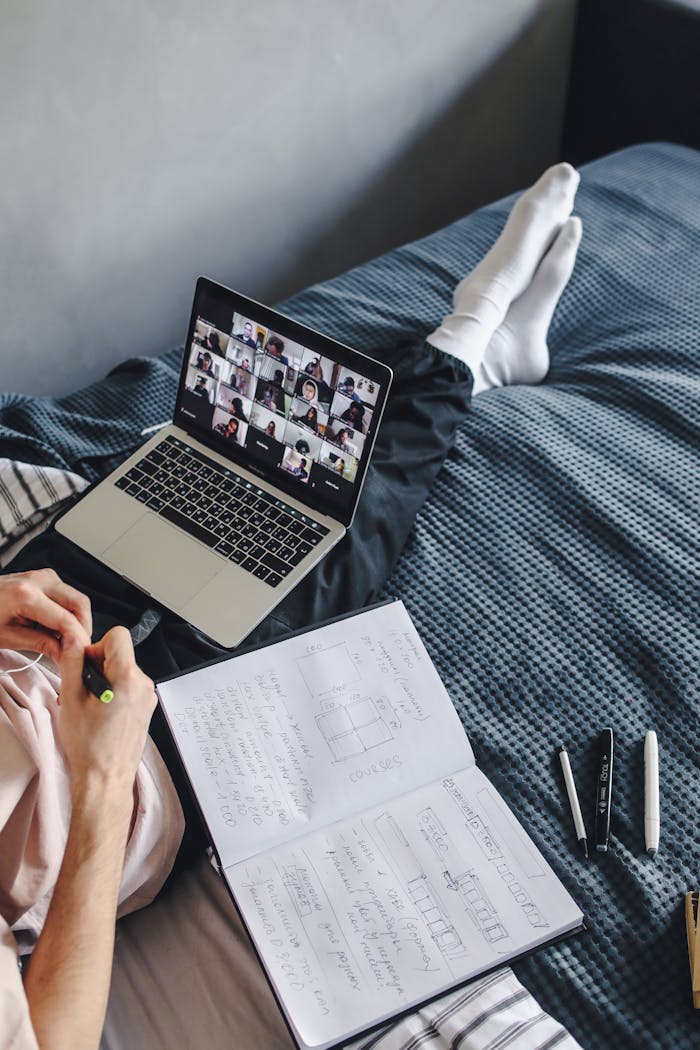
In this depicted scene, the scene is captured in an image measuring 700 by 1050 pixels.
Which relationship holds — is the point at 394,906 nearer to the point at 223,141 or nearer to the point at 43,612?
the point at 43,612

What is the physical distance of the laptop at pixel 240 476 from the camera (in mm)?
982

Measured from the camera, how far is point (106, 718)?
2.37 ft

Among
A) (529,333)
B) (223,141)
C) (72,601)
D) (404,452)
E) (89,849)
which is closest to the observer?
(89,849)

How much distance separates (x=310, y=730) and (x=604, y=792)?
28 cm

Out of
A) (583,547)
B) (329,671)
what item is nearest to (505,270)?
(583,547)

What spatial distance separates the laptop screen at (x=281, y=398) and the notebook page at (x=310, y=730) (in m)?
0.18

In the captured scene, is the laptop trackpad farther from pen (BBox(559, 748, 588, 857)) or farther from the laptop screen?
pen (BBox(559, 748, 588, 857))

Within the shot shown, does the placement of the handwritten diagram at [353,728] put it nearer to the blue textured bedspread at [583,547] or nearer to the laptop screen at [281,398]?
the blue textured bedspread at [583,547]

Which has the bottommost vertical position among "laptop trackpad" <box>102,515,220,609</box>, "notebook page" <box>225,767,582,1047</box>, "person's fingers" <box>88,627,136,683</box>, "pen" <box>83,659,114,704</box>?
"notebook page" <box>225,767,582,1047</box>

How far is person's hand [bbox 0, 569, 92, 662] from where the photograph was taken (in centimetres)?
77

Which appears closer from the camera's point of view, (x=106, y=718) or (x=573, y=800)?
(x=106, y=718)

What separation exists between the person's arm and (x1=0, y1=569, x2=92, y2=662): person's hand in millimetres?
19

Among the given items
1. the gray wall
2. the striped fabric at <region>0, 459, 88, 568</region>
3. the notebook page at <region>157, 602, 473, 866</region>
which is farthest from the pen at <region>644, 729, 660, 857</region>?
the gray wall

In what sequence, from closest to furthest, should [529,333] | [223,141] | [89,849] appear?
[89,849] < [529,333] < [223,141]
